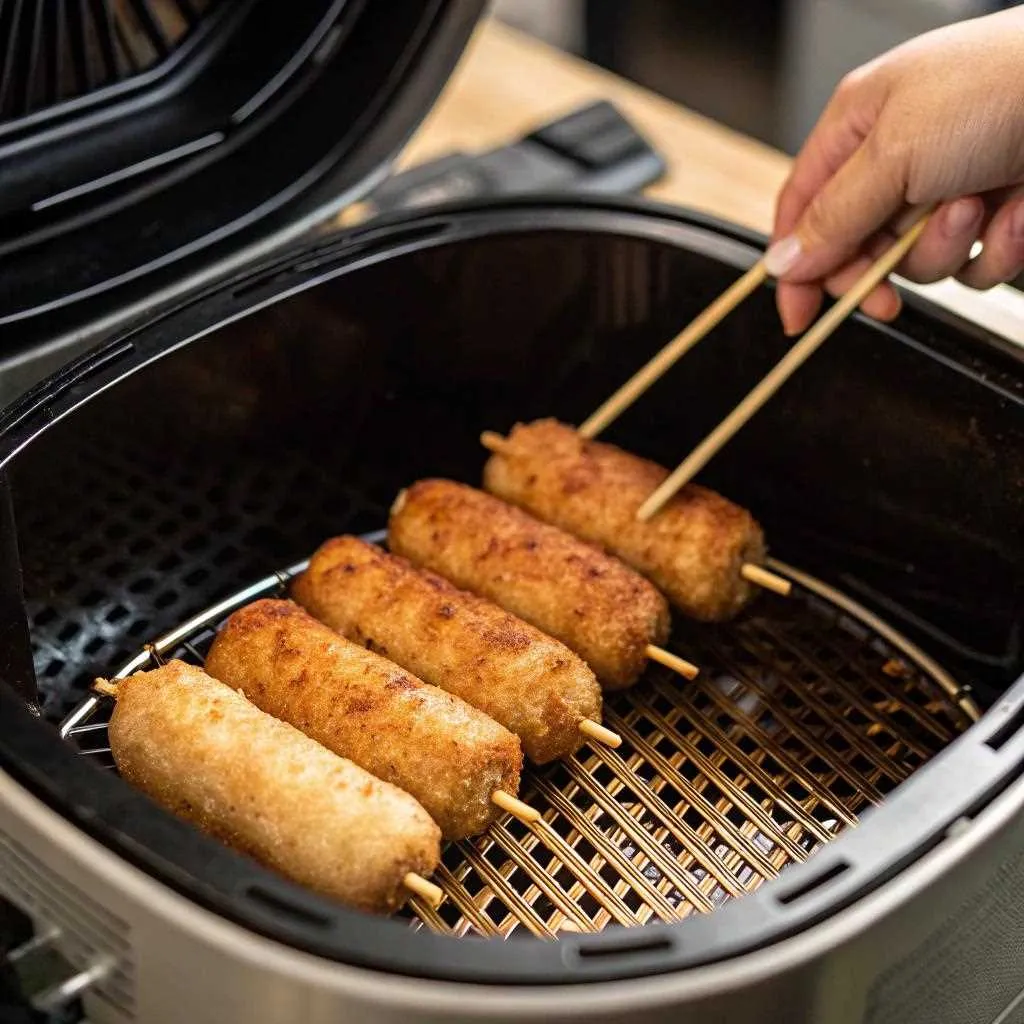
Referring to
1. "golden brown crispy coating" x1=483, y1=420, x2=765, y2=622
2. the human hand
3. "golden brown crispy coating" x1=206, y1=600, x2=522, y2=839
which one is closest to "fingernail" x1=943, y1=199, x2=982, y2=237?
the human hand

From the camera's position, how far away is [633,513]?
5.48ft

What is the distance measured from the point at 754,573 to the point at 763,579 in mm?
15

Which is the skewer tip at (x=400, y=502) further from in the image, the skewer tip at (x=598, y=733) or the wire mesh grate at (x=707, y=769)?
the skewer tip at (x=598, y=733)

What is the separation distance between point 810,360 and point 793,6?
8.32 feet

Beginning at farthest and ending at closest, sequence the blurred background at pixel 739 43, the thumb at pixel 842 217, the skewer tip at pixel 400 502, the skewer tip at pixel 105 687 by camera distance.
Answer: the blurred background at pixel 739 43
the skewer tip at pixel 400 502
the thumb at pixel 842 217
the skewer tip at pixel 105 687

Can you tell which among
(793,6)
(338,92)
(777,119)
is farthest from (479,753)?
(793,6)

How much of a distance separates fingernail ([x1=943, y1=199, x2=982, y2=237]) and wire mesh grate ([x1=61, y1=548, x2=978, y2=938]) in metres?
0.44

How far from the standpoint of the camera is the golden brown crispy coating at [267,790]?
1.22 metres

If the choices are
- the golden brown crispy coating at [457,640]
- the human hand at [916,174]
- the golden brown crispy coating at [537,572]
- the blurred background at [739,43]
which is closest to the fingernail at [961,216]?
the human hand at [916,174]

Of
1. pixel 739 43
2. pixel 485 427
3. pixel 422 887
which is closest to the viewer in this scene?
pixel 422 887

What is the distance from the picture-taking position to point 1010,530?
154 cm

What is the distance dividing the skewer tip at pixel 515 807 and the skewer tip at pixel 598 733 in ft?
0.38

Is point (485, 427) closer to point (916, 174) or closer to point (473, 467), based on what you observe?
point (473, 467)

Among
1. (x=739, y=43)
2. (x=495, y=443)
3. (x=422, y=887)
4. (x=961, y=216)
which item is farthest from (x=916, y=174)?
(x=739, y=43)
